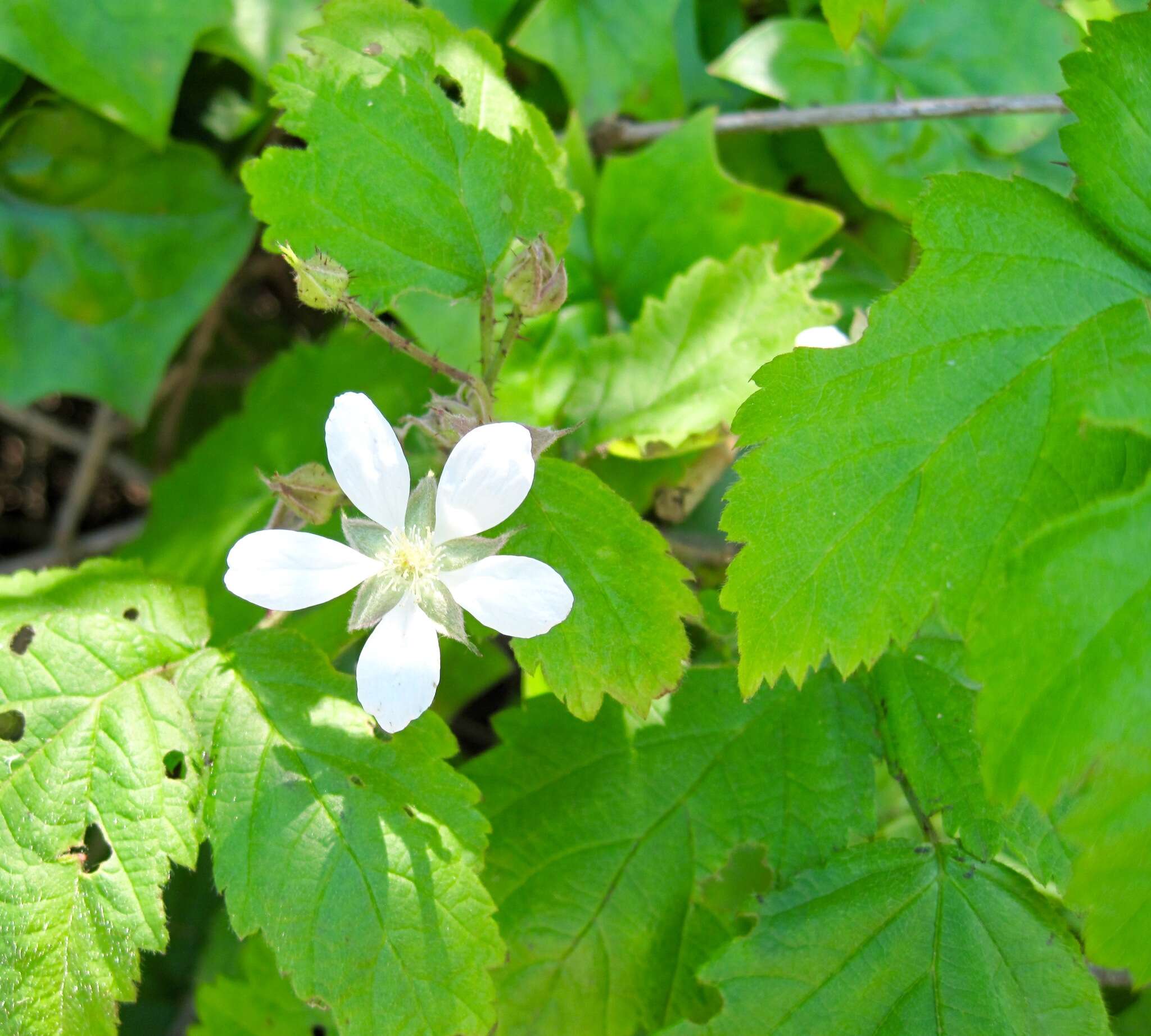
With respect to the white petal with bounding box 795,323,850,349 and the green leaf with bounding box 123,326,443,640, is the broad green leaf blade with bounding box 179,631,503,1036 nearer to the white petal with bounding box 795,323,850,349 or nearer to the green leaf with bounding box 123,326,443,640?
the green leaf with bounding box 123,326,443,640

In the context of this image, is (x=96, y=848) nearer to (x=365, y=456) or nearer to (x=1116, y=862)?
(x=365, y=456)

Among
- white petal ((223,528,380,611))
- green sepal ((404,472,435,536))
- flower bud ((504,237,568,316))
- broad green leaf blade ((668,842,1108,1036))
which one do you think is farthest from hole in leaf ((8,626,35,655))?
broad green leaf blade ((668,842,1108,1036))

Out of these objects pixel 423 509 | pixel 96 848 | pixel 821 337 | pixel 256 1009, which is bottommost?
pixel 96 848

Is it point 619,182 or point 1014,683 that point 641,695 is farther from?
point 619,182

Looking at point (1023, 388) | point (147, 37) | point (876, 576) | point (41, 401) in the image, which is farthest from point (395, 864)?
point (41, 401)

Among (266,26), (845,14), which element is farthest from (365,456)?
(266,26)

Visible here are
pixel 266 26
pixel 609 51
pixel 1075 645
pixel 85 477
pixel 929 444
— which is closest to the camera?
pixel 1075 645

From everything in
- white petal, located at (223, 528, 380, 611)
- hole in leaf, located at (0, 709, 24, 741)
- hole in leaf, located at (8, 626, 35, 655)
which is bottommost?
hole in leaf, located at (0, 709, 24, 741)
